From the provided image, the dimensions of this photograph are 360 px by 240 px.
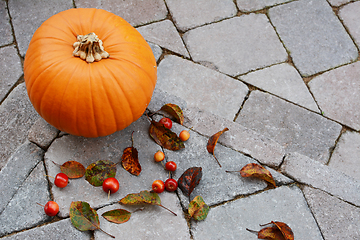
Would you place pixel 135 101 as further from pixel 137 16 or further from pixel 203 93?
pixel 137 16

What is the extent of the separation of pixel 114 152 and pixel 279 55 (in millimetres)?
1611

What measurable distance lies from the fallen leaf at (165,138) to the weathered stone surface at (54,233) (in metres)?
0.70

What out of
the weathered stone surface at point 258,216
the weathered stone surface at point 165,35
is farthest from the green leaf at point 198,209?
the weathered stone surface at point 165,35

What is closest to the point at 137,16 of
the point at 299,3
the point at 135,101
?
the point at 135,101

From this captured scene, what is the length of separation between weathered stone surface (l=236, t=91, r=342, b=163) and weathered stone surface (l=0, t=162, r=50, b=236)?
57.2 inches

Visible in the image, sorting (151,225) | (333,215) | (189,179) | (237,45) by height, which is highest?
(237,45)

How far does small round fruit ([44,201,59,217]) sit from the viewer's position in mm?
1685

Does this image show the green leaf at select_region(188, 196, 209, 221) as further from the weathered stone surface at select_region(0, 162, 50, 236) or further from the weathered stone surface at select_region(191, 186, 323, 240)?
the weathered stone surface at select_region(0, 162, 50, 236)

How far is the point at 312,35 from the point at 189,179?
1.79 m

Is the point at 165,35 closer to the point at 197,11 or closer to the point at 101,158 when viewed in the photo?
the point at 197,11

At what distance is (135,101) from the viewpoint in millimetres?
1689

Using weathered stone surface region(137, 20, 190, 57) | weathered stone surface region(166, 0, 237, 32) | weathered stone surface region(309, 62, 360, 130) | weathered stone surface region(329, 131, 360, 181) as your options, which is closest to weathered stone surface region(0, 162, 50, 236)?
weathered stone surface region(137, 20, 190, 57)

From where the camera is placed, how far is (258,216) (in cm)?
186

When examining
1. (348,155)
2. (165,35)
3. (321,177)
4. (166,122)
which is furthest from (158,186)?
(348,155)
